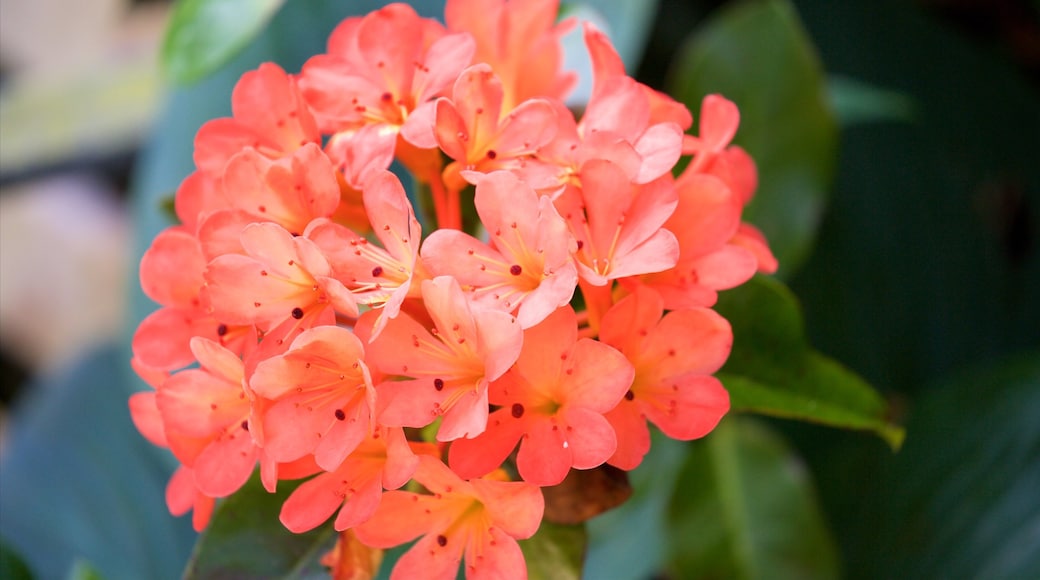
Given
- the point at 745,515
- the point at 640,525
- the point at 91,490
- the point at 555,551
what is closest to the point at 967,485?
the point at 745,515

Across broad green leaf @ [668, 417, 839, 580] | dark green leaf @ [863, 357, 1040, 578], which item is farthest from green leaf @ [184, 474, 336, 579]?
dark green leaf @ [863, 357, 1040, 578]

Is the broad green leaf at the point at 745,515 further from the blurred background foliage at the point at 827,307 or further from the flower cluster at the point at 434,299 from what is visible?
the flower cluster at the point at 434,299

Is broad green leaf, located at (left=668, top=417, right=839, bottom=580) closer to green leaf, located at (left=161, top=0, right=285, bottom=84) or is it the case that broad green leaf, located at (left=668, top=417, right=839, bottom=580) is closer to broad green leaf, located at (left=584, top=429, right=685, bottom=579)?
broad green leaf, located at (left=584, top=429, right=685, bottom=579)

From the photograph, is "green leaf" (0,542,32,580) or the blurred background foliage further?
the blurred background foliage

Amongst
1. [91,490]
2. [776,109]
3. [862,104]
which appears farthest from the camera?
[91,490]

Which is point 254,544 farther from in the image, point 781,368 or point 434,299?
point 781,368

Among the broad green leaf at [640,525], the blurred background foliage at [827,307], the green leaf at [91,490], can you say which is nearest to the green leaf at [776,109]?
the blurred background foliage at [827,307]
